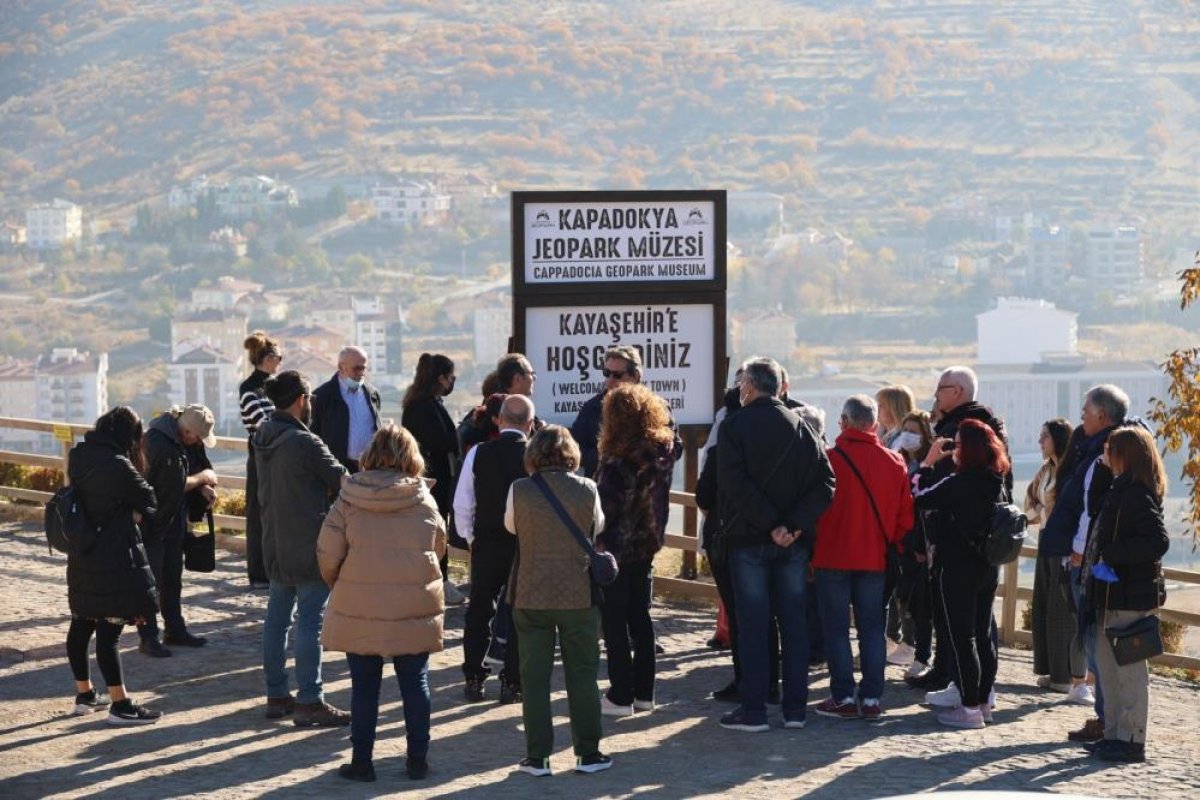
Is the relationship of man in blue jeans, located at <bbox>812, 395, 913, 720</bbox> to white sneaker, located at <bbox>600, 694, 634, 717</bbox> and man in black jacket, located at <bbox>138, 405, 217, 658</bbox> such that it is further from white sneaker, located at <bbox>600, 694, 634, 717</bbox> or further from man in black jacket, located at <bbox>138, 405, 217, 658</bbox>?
man in black jacket, located at <bbox>138, 405, 217, 658</bbox>

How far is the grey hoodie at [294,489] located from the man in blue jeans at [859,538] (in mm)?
2219

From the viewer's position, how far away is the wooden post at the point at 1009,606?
9.90 m

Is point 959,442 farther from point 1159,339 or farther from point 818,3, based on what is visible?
point 818,3

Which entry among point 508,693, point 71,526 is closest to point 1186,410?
point 508,693

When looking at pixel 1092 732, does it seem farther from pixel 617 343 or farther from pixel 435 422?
pixel 617 343

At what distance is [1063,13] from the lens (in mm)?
192750

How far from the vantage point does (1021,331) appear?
130m

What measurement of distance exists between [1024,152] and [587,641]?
16437 centimetres

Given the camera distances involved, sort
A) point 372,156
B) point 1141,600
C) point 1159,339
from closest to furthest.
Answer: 1. point 1141,600
2. point 1159,339
3. point 372,156

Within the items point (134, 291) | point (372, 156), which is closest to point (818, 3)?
point (372, 156)

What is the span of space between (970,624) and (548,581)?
2.06 metres

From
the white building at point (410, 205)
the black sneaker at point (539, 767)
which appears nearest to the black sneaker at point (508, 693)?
the black sneaker at point (539, 767)

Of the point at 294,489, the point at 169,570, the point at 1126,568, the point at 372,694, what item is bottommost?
the point at 372,694

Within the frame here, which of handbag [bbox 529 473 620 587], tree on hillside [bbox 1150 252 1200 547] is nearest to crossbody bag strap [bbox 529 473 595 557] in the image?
handbag [bbox 529 473 620 587]
